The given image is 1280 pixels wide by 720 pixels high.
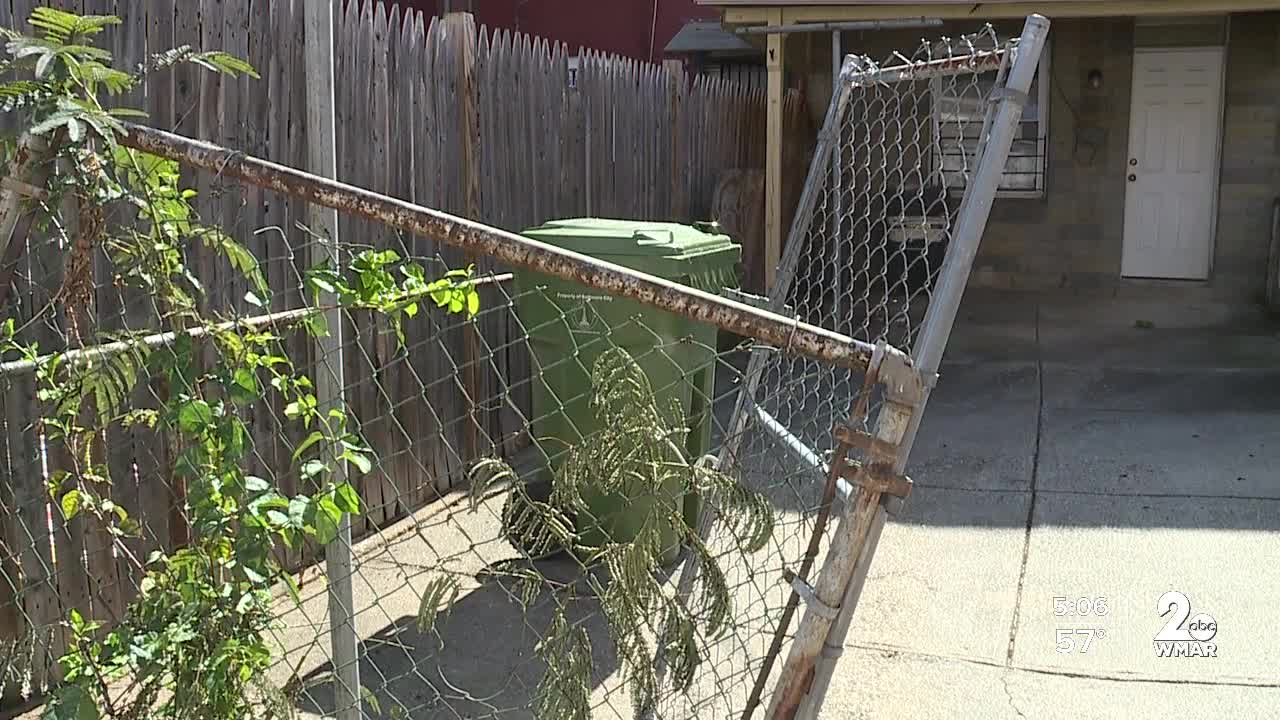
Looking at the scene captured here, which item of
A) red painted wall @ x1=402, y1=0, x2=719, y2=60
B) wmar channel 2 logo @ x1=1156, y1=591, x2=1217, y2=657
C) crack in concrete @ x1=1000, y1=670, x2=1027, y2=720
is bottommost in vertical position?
crack in concrete @ x1=1000, y1=670, x2=1027, y2=720

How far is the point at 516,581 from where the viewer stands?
4.98 metres

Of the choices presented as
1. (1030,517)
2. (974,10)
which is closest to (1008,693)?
(1030,517)

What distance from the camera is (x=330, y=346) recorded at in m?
2.78

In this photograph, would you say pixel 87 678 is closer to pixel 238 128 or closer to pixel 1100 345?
pixel 238 128

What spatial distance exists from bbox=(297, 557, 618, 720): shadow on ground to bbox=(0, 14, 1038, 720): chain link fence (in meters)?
0.02

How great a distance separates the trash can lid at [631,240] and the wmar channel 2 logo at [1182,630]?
2.28 metres

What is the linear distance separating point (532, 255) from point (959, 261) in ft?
2.62

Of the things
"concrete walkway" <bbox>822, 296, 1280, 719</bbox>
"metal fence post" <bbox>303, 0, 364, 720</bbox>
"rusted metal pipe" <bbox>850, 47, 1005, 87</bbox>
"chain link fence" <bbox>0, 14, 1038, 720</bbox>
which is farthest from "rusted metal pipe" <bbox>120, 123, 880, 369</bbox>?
"concrete walkway" <bbox>822, 296, 1280, 719</bbox>

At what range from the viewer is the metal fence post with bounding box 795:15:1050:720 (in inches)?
84.9

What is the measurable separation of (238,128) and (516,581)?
2.09 m

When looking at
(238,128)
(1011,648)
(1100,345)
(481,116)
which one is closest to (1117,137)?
(1100,345)

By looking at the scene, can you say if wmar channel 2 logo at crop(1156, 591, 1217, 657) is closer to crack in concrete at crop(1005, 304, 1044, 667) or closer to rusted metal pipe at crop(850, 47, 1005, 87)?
crack in concrete at crop(1005, 304, 1044, 667)

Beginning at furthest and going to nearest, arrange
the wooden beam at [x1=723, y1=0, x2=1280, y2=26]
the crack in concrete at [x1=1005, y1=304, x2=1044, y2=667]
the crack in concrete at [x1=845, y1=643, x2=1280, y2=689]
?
1. the wooden beam at [x1=723, y1=0, x2=1280, y2=26]
2. the crack in concrete at [x1=1005, y1=304, x2=1044, y2=667]
3. the crack in concrete at [x1=845, y1=643, x2=1280, y2=689]

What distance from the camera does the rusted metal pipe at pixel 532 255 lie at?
2.11 m
